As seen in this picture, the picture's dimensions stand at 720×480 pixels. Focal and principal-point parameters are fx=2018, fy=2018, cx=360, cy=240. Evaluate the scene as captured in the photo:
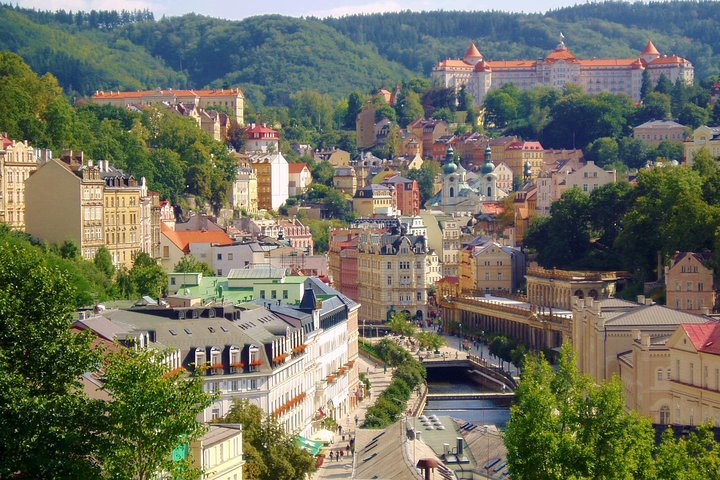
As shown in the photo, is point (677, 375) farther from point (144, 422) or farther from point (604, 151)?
point (604, 151)

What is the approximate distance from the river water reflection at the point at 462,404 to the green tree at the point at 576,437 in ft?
111

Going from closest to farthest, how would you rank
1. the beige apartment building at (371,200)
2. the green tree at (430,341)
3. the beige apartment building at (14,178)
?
the beige apartment building at (14,178), the green tree at (430,341), the beige apartment building at (371,200)

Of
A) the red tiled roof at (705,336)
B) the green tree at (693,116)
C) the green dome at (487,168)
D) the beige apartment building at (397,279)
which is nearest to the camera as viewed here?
the red tiled roof at (705,336)

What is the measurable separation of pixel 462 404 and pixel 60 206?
888 inches

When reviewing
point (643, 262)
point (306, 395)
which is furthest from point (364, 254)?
point (306, 395)

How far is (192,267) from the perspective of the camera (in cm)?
10794

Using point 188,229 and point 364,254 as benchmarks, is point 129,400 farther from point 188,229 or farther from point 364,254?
point 364,254

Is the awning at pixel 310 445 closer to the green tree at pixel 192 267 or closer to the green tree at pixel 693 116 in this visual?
the green tree at pixel 192 267

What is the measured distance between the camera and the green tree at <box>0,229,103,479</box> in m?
42.2

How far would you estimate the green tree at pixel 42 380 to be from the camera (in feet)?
139

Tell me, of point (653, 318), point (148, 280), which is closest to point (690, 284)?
point (653, 318)

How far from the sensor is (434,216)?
16625 cm

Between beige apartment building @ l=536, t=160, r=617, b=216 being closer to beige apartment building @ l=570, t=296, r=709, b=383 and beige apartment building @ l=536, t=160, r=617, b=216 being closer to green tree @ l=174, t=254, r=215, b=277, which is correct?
green tree @ l=174, t=254, r=215, b=277

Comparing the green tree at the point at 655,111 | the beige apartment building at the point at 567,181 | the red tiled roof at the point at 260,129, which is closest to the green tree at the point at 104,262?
the beige apartment building at the point at 567,181
